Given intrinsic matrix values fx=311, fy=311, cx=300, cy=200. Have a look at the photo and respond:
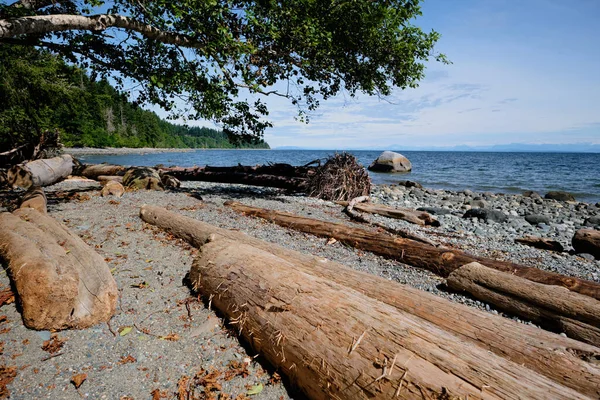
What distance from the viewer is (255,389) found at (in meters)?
2.56

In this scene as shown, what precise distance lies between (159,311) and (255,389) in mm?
1648

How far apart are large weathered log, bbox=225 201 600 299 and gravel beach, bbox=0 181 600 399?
0.59 feet

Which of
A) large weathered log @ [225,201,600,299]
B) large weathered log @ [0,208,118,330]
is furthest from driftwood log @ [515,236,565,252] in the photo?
large weathered log @ [0,208,118,330]

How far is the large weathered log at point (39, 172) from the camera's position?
11.2 meters

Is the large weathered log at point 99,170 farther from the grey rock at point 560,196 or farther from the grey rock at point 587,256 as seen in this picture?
the grey rock at point 560,196

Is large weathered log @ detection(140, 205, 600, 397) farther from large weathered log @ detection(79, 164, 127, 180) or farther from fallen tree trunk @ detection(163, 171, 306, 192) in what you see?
large weathered log @ detection(79, 164, 127, 180)

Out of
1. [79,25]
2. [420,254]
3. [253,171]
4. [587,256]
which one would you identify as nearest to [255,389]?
[420,254]

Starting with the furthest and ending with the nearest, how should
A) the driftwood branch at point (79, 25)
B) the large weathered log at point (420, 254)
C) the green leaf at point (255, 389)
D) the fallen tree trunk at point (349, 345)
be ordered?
the driftwood branch at point (79, 25) < the large weathered log at point (420, 254) < the green leaf at point (255, 389) < the fallen tree trunk at point (349, 345)

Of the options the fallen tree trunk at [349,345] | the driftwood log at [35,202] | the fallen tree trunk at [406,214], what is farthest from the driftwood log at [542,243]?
the driftwood log at [35,202]

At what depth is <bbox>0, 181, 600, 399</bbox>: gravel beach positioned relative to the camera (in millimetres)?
2551

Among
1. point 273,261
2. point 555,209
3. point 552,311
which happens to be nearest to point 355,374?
point 273,261

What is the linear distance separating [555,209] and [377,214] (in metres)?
11.1

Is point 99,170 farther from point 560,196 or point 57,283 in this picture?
point 560,196

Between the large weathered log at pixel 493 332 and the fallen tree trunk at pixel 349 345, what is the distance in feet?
2.41
